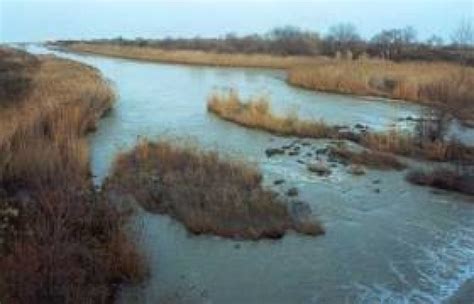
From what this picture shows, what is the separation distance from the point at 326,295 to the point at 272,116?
11305 millimetres

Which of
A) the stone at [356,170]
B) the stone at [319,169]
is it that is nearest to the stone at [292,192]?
the stone at [319,169]

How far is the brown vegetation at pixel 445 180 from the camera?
1375 cm

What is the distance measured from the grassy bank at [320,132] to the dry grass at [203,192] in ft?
13.9

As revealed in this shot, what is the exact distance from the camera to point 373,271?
31.1 ft

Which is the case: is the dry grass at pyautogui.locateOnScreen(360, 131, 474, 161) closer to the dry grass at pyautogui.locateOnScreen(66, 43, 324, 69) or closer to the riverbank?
the riverbank

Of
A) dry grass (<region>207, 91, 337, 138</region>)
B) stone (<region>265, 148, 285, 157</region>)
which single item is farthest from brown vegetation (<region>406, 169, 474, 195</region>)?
dry grass (<region>207, 91, 337, 138</region>)

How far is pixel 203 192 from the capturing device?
38.3ft

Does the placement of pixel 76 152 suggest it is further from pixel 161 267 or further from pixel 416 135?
pixel 416 135

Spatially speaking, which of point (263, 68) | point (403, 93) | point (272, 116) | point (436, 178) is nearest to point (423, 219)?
point (436, 178)

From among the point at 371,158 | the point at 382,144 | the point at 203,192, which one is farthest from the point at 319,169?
the point at 203,192

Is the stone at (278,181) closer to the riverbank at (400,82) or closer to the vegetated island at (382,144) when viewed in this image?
the vegetated island at (382,144)

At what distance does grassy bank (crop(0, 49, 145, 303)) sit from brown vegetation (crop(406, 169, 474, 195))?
5986mm

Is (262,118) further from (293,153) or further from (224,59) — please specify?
(224,59)

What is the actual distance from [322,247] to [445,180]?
4.50 metres
